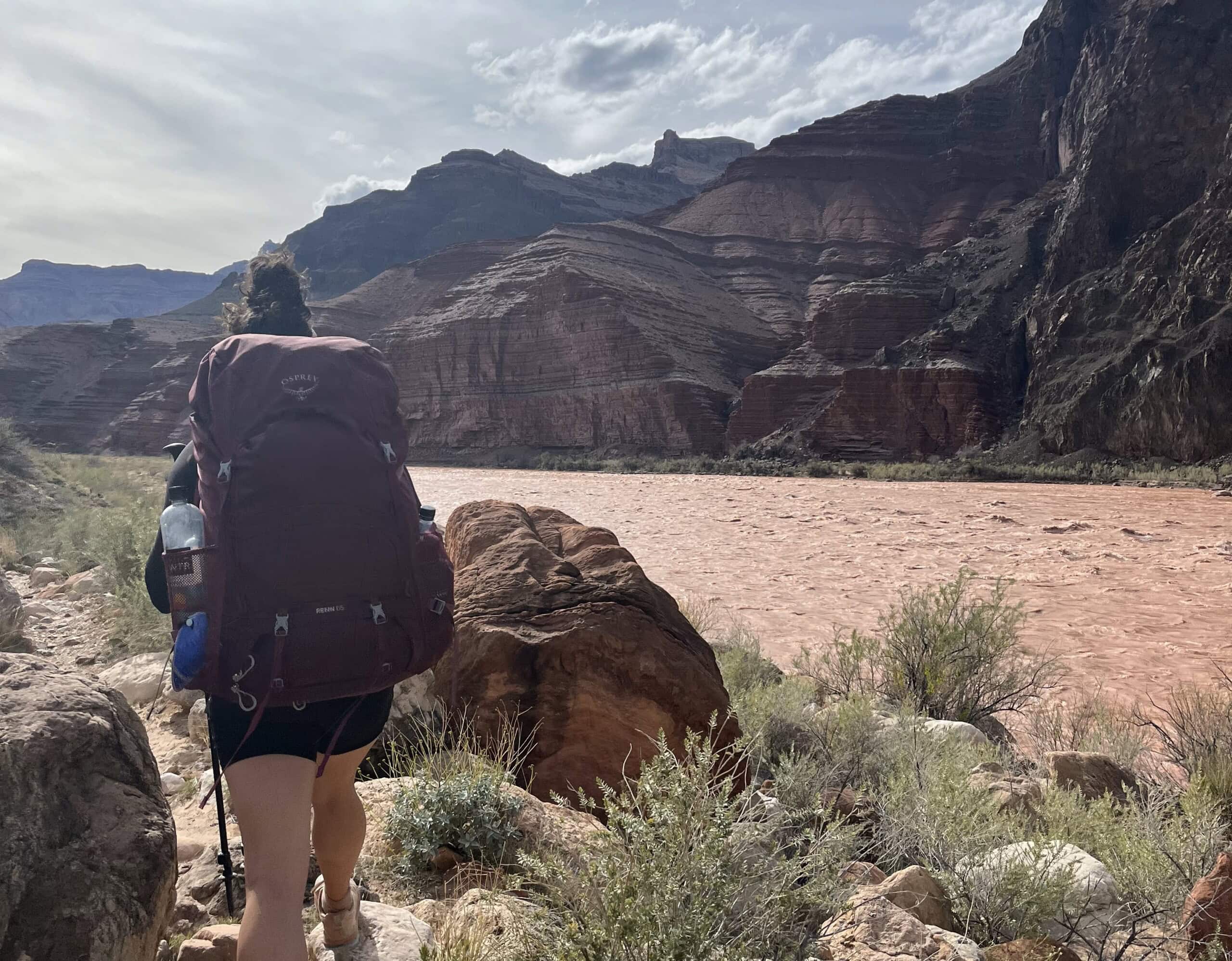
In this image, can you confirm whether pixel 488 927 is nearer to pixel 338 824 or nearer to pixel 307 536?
pixel 338 824

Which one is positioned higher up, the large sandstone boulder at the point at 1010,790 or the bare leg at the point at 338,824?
the bare leg at the point at 338,824

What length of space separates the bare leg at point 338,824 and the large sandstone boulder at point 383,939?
0.42 feet

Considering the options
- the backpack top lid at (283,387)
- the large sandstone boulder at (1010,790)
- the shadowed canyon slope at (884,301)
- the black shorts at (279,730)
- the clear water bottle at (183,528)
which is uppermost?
the shadowed canyon slope at (884,301)

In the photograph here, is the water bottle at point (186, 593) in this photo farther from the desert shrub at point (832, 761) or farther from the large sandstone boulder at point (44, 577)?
the large sandstone boulder at point (44, 577)

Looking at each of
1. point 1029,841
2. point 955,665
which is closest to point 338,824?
point 1029,841

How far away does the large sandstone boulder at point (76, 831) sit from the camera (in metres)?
1.58

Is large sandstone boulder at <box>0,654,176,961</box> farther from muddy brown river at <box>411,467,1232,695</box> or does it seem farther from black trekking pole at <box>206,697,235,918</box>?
muddy brown river at <box>411,467,1232,695</box>

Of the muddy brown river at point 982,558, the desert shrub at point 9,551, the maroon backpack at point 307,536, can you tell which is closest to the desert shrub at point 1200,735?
the muddy brown river at point 982,558

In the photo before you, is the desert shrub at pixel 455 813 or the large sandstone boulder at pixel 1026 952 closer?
the large sandstone boulder at pixel 1026 952

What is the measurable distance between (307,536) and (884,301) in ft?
149

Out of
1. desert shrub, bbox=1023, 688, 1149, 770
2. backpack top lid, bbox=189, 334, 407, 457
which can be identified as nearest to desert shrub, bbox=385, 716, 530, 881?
backpack top lid, bbox=189, 334, 407, 457

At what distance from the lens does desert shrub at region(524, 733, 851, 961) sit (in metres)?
1.72

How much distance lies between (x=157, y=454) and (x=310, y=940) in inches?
2412

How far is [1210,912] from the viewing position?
2.29m
